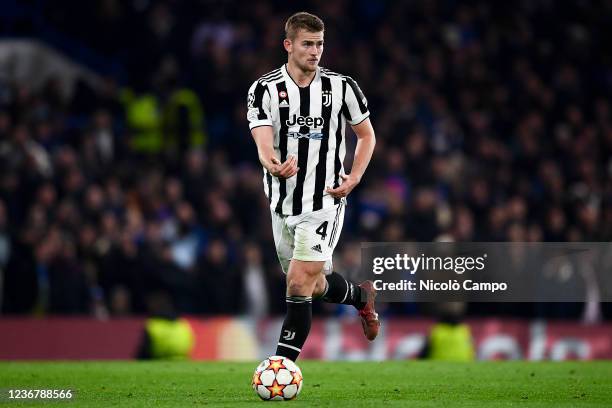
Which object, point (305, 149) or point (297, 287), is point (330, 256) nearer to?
point (297, 287)

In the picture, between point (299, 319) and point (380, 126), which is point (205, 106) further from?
point (299, 319)

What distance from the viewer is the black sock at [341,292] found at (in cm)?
891

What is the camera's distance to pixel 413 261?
34.1 feet

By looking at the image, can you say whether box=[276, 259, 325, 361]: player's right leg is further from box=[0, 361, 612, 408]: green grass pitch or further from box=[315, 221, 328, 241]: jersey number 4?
box=[0, 361, 612, 408]: green grass pitch

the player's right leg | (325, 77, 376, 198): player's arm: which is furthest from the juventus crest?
the player's right leg

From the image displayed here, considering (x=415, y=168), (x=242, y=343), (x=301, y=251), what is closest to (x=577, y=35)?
(x=415, y=168)

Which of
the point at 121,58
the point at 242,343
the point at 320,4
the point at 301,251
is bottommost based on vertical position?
the point at 242,343

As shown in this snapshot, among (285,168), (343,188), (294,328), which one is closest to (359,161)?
(343,188)

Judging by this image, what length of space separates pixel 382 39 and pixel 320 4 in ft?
3.94

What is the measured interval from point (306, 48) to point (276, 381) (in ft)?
7.33

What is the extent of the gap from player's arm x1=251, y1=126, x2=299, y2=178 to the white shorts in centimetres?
39

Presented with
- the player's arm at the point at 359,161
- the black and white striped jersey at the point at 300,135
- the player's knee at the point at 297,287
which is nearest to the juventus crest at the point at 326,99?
the black and white striped jersey at the point at 300,135

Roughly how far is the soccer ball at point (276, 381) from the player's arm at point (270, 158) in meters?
1.21

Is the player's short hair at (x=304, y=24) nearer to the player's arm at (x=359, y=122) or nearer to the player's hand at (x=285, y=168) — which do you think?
the player's arm at (x=359, y=122)
